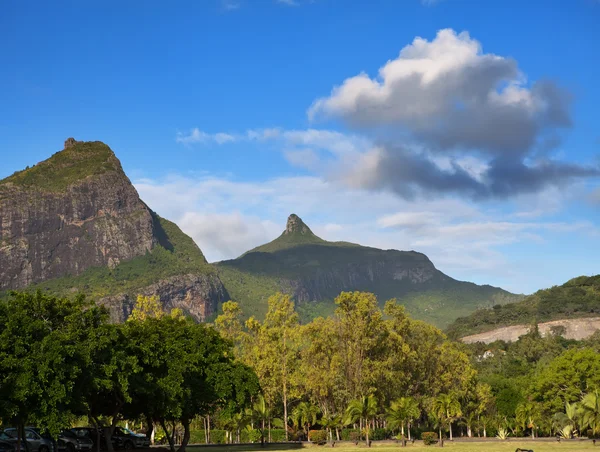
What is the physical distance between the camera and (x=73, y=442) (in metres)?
44.2

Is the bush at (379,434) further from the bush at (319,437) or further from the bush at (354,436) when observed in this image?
the bush at (319,437)

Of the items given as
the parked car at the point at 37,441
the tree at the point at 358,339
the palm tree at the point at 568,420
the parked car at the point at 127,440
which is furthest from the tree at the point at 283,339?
the parked car at the point at 37,441

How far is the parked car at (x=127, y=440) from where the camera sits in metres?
47.8

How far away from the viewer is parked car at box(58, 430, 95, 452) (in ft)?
143

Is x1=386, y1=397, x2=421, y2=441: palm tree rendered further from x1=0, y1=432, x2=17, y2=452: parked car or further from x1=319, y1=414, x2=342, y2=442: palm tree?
x1=0, y1=432, x2=17, y2=452: parked car

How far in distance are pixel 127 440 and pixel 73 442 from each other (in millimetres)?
4766

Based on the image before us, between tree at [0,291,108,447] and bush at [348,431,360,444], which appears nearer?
tree at [0,291,108,447]

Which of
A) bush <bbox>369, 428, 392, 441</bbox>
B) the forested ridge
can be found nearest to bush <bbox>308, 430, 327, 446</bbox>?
the forested ridge

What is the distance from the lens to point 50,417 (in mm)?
32438

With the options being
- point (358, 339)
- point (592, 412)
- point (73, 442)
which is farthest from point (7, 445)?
point (592, 412)

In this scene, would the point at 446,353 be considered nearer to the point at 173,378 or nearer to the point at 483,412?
the point at 483,412

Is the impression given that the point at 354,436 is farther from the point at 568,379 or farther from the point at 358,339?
the point at 568,379

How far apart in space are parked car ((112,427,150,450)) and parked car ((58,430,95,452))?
2.36 m

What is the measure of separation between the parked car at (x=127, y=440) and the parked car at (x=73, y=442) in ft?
7.75
